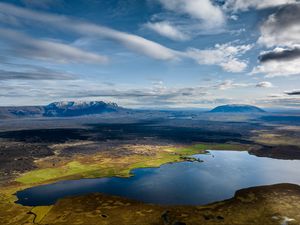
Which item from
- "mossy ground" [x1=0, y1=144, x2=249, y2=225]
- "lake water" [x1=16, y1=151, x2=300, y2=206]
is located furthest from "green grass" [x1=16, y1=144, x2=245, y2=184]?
"lake water" [x1=16, y1=151, x2=300, y2=206]

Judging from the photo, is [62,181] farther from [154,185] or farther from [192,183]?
[192,183]

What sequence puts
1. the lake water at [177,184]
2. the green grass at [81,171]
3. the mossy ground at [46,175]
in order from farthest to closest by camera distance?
the green grass at [81,171] < the lake water at [177,184] < the mossy ground at [46,175]

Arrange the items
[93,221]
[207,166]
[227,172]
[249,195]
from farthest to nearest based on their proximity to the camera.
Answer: [207,166]
[227,172]
[249,195]
[93,221]

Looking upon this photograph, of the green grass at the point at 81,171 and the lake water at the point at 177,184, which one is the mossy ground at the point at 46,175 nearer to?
the green grass at the point at 81,171

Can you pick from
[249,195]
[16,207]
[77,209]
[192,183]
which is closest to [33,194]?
[16,207]

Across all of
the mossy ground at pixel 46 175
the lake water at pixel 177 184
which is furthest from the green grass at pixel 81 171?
the lake water at pixel 177 184

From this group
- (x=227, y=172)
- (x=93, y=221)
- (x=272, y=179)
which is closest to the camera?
(x=93, y=221)

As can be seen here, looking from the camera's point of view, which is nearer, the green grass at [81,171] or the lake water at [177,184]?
the lake water at [177,184]

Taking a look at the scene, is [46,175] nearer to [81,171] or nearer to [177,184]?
[81,171]

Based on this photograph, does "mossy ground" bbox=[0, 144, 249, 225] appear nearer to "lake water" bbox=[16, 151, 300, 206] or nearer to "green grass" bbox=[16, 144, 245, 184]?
"green grass" bbox=[16, 144, 245, 184]
